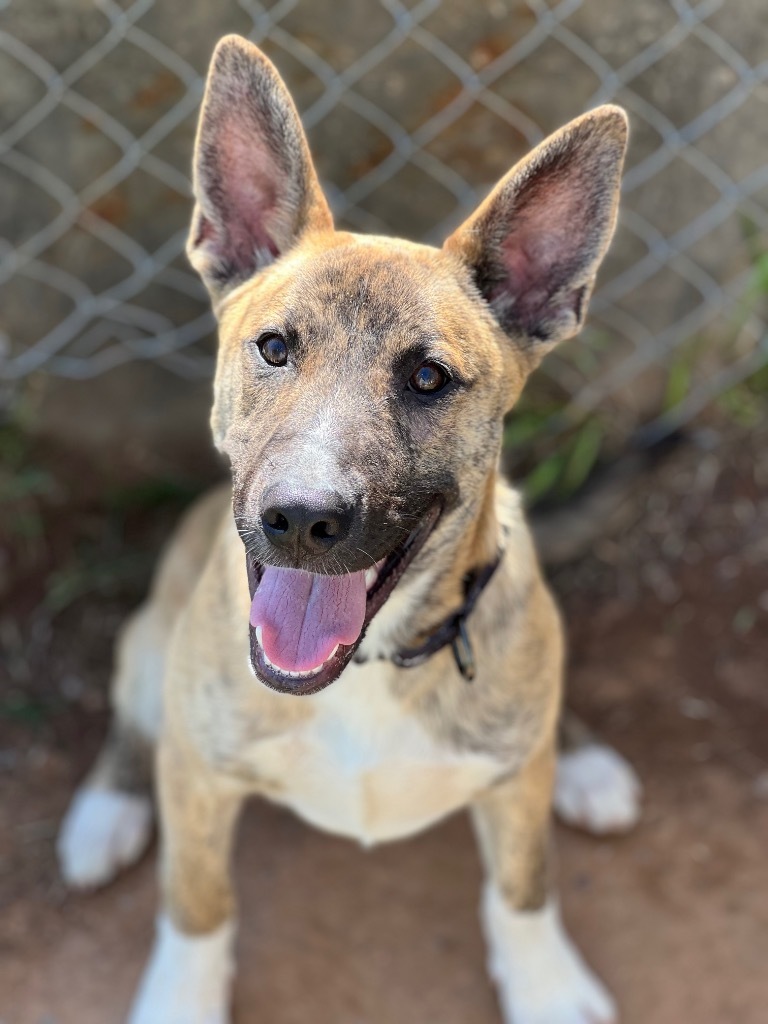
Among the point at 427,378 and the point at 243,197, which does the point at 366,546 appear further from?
the point at 243,197

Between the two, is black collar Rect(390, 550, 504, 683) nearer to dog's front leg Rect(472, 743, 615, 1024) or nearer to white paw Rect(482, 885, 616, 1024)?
dog's front leg Rect(472, 743, 615, 1024)

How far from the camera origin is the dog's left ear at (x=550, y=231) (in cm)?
238

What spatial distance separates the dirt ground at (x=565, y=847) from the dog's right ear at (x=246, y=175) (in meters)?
2.03

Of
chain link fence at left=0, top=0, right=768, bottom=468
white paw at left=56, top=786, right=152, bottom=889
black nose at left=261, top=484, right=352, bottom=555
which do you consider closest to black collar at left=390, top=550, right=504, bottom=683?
black nose at left=261, top=484, right=352, bottom=555

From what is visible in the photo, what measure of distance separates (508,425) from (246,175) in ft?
6.76

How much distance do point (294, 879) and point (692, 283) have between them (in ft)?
8.95

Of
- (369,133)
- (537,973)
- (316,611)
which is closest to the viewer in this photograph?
(316,611)

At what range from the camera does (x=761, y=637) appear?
436 cm

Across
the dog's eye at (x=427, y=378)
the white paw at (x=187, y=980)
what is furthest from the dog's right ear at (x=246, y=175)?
the white paw at (x=187, y=980)

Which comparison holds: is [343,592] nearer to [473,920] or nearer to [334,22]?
[473,920]

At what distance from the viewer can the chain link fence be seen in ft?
11.7

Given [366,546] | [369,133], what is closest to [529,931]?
[366,546]

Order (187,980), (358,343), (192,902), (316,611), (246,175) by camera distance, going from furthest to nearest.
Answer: (187,980) → (192,902) → (246,175) → (316,611) → (358,343)

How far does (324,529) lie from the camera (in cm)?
215
